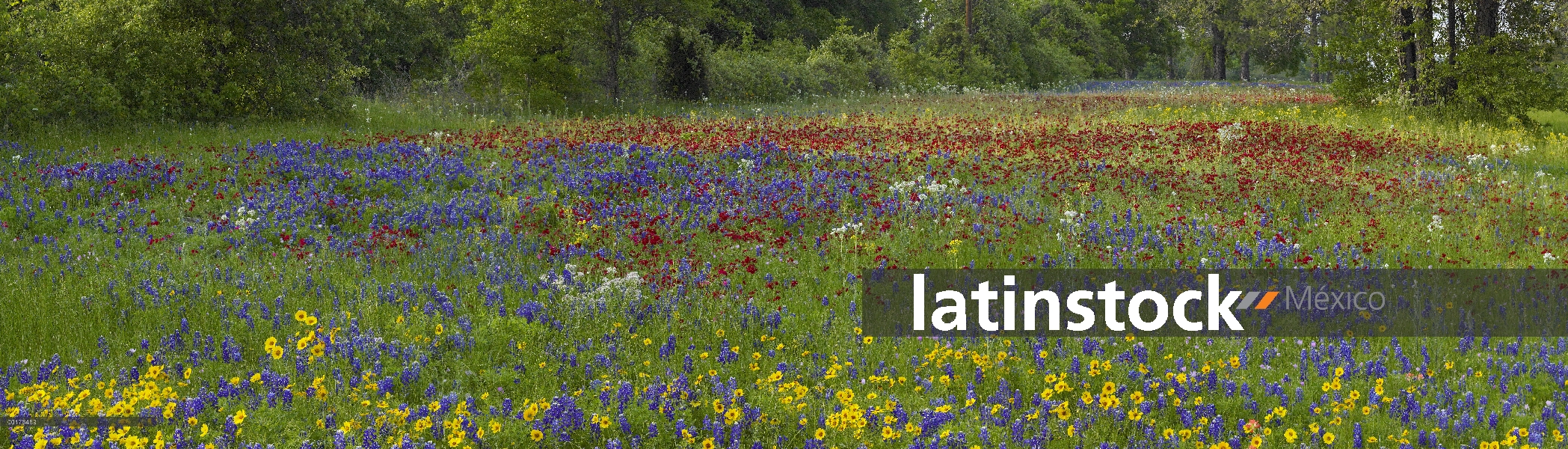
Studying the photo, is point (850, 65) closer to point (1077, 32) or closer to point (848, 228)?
point (848, 228)

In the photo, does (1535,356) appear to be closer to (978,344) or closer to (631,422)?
(978,344)

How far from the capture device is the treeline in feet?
50.2

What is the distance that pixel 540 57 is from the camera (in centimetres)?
2305

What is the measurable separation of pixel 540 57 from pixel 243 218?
1493cm

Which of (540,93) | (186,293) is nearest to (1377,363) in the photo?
(186,293)

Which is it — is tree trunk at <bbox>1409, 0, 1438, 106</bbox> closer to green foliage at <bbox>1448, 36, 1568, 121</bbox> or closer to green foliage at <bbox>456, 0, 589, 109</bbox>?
green foliage at <bbox>1448, 36, 1568, 121</bbox>

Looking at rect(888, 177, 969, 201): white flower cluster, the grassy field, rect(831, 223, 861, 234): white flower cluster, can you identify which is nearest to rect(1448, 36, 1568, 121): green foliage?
the grassy field

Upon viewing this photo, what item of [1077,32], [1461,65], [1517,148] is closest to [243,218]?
[1517,148]

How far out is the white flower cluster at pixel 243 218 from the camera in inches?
324

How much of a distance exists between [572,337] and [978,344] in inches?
95.0

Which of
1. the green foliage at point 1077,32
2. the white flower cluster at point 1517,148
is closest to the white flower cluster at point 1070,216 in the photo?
the white flower cluster at point 1517,148

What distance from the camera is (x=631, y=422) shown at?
462 centimetres

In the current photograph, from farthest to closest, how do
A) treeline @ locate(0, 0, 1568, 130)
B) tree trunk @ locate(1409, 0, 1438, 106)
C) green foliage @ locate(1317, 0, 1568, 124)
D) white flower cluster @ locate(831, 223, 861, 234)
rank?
tree trunk @ locate(1409, 0, 1438, 106)
green foliage @ locate(1317, 0, 1568, 124)
treeline @ locate(0, 0, 1568, 130)
white flower cluster @ locate(831, 223, 861, 234)

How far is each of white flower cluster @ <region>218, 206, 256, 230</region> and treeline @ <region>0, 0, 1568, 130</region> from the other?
662 cm
